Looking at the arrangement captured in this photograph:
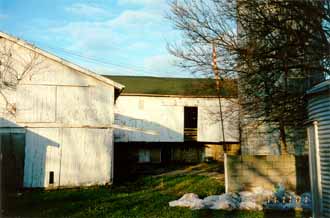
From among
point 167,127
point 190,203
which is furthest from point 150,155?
point 190,203

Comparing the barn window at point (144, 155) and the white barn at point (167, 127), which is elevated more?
the white barn at point (167, 127)

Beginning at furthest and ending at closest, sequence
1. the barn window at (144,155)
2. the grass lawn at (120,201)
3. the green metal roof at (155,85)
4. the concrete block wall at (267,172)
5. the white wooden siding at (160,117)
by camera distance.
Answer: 1. the barn window at (144,155)
2. the green metal roof at (155,85)
3. the white wooden siding at (160,117)
4. the concrete block wall at (267,172)
5. the grass lawn at (120,201)

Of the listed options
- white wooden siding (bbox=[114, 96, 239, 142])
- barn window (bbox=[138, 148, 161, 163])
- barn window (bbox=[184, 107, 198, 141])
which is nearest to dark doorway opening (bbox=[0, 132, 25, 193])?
white wooden siding (bbox=[114, 96, 239, 142])

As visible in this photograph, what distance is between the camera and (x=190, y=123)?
33.2m

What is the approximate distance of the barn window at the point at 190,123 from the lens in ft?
107

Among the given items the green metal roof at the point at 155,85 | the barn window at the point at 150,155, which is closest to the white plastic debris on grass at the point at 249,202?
the green metal roof at the point at 155,85

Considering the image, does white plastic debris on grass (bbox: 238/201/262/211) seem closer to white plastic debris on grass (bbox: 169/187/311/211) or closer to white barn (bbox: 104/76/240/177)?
white plastic debris on grass (bbox: 169/187/311/211)

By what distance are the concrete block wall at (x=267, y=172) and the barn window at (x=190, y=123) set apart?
17949 millimetres

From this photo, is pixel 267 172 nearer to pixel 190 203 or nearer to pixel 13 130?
pixel 190 203

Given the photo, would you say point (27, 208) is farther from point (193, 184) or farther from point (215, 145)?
point (215, 145)

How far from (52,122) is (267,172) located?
9528mm

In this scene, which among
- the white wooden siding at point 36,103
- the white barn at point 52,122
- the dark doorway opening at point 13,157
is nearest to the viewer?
the dark doorway opening at point 13,157

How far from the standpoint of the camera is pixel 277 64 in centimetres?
1160

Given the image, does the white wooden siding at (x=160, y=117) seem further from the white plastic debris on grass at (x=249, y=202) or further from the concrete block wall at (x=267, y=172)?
the white plastic debris on grass at (x=249, y=202)
